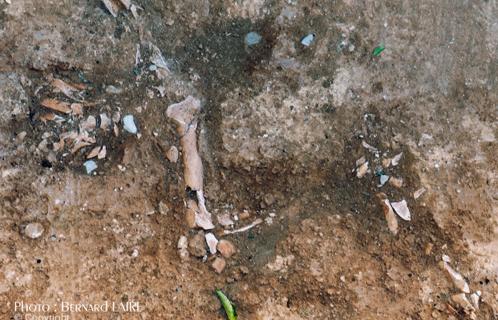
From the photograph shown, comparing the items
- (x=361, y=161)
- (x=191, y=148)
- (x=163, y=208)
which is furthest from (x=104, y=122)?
(x=361, y=161)

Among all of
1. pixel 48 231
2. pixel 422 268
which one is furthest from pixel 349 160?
pixel 48 231

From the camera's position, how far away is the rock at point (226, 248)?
410 centimetres

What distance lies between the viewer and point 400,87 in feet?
13.9

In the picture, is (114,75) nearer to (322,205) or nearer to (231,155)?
(231,155)

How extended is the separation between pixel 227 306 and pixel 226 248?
0.44 meters

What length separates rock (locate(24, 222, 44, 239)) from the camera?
3926mm

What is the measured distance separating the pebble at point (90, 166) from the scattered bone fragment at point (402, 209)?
2.39m

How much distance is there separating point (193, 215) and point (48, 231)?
111 centimetres

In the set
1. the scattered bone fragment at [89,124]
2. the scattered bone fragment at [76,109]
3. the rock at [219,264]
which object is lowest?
the rock at [219,264]

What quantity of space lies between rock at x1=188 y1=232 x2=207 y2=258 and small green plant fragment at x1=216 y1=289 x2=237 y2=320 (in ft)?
1.05

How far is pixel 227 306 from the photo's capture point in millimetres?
4020

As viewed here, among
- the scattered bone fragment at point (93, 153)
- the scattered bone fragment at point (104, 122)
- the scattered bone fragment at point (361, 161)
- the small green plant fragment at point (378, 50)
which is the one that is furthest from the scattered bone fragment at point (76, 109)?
the small green plant fragment at point (378, 50)

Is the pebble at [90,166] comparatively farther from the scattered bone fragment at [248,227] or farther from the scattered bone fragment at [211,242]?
the scattered bone fragment at [248,227]

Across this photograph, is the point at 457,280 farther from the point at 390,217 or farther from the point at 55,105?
the point at 55,105
